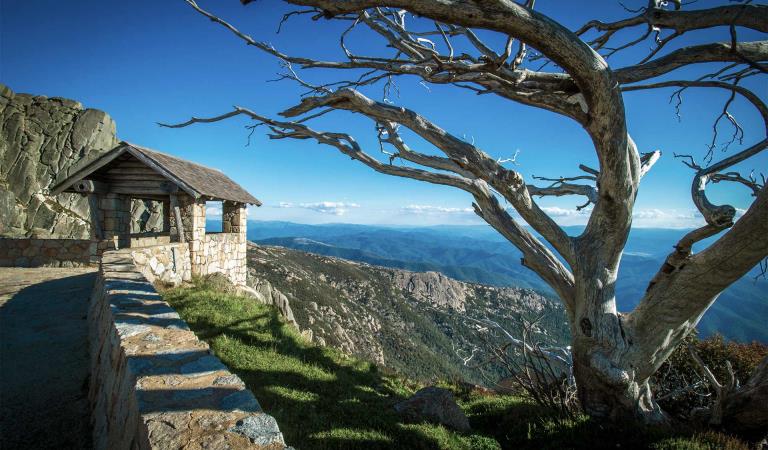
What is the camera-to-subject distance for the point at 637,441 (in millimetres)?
4047

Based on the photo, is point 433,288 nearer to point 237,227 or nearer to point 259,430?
point 237,227

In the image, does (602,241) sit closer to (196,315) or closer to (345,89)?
(345,89)

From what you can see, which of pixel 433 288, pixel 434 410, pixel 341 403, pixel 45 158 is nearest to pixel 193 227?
pixel 341 403

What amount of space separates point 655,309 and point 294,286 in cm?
4661

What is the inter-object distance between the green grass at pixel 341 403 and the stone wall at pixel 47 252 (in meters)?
6.81

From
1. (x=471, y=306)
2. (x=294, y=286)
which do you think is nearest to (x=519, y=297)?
(x=471, y=306)

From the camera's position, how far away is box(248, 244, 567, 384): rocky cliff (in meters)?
42.6

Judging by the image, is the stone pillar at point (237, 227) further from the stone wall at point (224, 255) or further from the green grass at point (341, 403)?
the green grass at point (341, 403)

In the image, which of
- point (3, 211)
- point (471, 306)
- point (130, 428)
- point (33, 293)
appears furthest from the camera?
point (471, 306)

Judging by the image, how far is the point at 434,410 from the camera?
228 inches

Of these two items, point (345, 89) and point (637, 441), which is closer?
point (637, 441)

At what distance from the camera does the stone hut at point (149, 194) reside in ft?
38.0

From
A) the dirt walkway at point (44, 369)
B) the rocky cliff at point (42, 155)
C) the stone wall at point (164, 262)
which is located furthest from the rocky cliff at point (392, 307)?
the dirt walkway at point (44, 369)

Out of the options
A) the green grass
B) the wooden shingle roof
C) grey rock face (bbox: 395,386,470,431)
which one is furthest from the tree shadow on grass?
the wooden shingle roof
